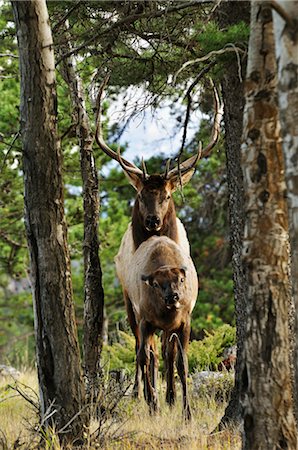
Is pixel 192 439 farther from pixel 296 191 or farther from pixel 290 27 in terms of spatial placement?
pixel 290 27

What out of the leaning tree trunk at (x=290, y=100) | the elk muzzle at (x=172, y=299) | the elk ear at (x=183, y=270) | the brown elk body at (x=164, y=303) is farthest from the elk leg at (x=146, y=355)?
the leaning tree trunk at (x=290, y=100)

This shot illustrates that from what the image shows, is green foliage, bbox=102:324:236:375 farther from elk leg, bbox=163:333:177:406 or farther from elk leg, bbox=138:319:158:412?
elk leg, bbox=138:319:158:412

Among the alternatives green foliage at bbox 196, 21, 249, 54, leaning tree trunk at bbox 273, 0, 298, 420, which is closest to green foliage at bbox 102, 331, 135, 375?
green foliage at bbox 196, 21, 249, 54

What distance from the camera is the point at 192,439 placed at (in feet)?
21.6

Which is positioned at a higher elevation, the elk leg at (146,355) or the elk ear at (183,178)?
the elk ear at (183,178)

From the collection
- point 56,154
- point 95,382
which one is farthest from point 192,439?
point 56,154

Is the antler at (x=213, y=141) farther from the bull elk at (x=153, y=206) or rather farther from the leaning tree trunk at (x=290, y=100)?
the leaning tree trunk at (x=290, y=100)

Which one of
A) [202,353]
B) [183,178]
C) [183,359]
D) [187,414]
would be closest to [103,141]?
[183,178]

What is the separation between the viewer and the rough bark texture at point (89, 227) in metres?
9.45

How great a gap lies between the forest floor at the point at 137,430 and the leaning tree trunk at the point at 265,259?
152 centimetres

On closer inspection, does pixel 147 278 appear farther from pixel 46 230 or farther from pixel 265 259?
pixel 265 259

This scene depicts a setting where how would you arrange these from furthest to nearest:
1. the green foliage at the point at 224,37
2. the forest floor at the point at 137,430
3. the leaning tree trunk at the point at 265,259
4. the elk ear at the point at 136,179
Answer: the elk ear at the point at 136,179, the forest floor at the point at 137,430, the green foliage at the point at 224,37, the leaning tree trunk at the point at 265,259

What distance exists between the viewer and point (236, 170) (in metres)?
7.54

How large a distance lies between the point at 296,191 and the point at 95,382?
14.5 feet
